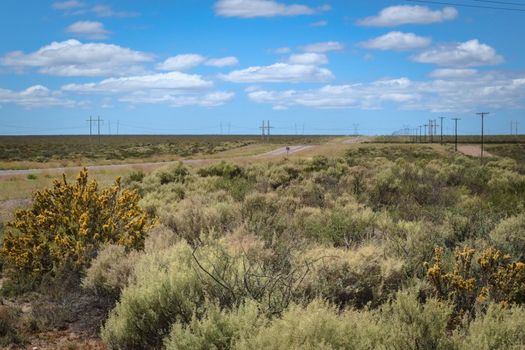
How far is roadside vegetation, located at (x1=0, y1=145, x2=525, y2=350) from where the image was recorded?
4457mm

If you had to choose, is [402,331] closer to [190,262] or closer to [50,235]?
[190,262]

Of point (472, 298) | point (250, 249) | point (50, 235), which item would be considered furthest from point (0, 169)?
point (472, 298)

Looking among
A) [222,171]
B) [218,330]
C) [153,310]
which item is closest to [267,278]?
[153,310]

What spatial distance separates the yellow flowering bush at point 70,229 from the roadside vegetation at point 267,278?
3cm

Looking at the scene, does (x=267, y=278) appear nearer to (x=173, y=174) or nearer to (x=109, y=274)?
(x=109, y=274)

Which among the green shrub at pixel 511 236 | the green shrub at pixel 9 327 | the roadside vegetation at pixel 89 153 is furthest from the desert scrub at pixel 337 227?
the roadside vegetation at pixel 89 153

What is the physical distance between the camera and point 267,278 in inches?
237

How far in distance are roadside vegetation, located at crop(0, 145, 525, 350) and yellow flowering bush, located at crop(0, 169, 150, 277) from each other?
3cm

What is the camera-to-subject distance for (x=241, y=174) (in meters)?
24.1

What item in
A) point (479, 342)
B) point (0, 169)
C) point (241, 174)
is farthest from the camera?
point (0, 169)

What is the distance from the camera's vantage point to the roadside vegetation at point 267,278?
14.6 ft

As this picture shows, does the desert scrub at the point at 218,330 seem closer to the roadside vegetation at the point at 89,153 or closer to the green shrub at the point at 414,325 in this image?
the green shrub at the point at 414,325

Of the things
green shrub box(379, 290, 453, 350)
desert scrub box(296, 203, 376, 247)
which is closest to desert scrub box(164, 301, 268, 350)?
green shrub box(379, 290, 453, 350)

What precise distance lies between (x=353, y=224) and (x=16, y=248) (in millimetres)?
6146
